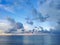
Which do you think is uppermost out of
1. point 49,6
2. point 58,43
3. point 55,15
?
point 49,6

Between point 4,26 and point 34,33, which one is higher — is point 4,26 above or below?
above

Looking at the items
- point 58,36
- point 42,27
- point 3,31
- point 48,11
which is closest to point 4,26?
point 3,31

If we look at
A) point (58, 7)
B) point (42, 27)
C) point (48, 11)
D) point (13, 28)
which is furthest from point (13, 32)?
point (58, 7)

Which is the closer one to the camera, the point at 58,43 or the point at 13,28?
the point at 13,28

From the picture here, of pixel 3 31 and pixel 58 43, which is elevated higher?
pixel 3 31

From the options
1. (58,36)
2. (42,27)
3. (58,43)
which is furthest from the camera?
(58,43)

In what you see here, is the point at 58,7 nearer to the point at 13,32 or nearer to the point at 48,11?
the point at 48,11

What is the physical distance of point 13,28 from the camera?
461cm

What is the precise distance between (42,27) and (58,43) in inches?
54.0

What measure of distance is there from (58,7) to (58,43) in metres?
1.57

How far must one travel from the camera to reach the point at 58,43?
5.44 meters

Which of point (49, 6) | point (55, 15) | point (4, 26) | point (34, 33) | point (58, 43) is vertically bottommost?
point (58, 43)

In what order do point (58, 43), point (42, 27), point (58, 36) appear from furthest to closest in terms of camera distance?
point (58, 43) → point (58, 36) → point (42, 27)

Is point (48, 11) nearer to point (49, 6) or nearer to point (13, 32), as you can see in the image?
point (49, 6)
